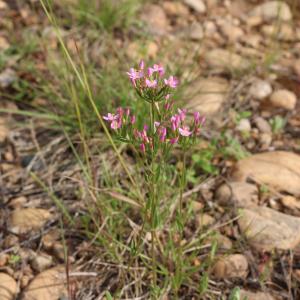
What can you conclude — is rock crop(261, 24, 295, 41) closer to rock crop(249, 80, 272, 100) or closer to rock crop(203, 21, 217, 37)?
rock crop(203, 21, 217, 37)

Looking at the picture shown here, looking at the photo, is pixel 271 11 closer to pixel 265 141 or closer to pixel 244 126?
pixel 244 126

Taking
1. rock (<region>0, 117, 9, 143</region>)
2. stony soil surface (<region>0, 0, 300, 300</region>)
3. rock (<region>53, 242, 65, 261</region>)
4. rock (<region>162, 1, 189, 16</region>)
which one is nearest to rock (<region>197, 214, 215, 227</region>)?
stony soil surface (<region>0, 0, 300, 300</region>)

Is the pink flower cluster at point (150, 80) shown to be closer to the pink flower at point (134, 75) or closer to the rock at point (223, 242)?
the pink flower at point (134, 75)

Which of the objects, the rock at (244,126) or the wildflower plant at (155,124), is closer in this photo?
the wildflower plant at (155,124)

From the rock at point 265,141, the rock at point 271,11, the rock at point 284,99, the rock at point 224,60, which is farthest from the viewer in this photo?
the rock at point 271,11

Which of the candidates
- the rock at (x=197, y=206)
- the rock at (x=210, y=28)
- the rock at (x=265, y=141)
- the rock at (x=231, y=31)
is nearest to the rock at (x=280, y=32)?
the rock at (x=231, y=31)

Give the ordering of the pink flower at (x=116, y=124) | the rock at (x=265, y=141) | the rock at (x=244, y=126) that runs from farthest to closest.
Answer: the rock at (x=244, y=126) < the rock at (x=265, y=141) < the pink flower at (x=116, y=124)

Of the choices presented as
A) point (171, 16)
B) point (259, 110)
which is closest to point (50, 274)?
point (259, 110)

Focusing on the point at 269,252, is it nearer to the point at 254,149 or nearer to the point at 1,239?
the point at 254,149
